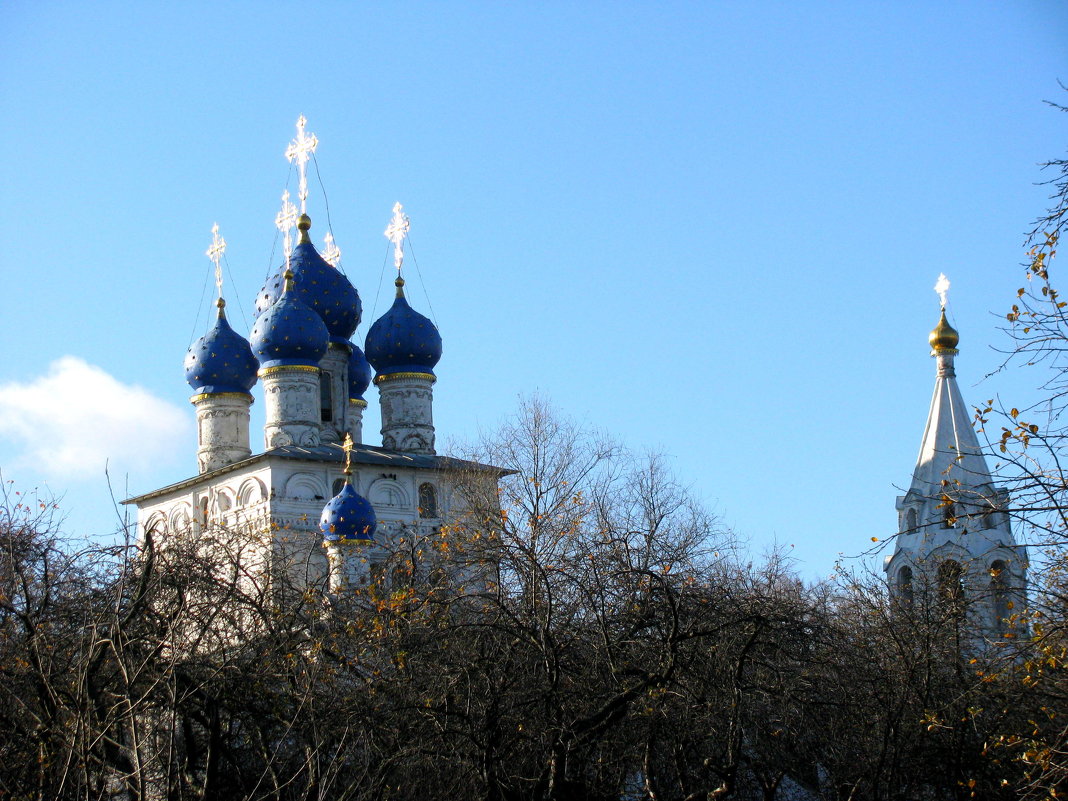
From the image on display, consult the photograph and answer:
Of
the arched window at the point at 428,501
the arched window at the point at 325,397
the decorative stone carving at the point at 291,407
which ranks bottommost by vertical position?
the arched window at the point at 428,501

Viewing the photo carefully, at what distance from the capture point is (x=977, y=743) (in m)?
11.9

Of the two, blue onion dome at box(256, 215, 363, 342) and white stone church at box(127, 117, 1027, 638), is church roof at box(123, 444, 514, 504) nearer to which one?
white stone church at box(127, 117, 1027, 638)

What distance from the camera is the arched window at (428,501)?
2509 cm

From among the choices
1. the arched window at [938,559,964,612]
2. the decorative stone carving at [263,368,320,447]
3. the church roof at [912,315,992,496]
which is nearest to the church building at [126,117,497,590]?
the decorative stone carving at [263,368,320,447]

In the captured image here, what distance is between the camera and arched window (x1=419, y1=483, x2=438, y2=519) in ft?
82.3

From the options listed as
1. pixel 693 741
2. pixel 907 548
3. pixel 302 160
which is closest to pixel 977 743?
pixel 693 741

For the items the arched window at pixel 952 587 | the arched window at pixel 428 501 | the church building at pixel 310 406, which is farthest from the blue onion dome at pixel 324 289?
the arched window at pixel 952 587

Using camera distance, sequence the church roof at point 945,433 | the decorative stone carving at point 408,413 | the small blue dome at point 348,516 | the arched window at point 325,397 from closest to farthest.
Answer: the small blue dome at point 348,516, the church roof at point 945,433, the decorative stone carving at point 408,413, the arched window at point 325,397

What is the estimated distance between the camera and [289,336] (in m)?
25.1

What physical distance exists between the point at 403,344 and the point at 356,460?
7.49ft

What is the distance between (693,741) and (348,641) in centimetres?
231

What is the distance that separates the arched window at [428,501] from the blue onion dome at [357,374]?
2.67m

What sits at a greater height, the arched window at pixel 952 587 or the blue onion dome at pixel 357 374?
the blue onion dome at pixel 357 374

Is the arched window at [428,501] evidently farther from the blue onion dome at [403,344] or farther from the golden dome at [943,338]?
the golden dome at [943,338]
